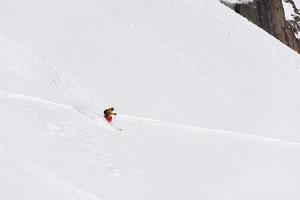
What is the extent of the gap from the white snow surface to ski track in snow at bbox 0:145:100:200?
26mm

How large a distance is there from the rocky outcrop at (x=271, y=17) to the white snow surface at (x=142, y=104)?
7490 millimetres

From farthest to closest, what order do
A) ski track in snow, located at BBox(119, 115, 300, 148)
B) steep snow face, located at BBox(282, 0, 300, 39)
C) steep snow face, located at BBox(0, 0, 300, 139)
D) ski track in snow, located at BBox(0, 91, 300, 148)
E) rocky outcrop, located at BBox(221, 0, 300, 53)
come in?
steep snow face, located at BBox(282, 0, 300, 39) < rocky outcrop, located at BBox(221, 0, 300, 53) < steep snow face, located at BBox(0, 0, 300, 139) < ski track in snow, located at BBox(119, 115, 300, 148) < ski track in snow, located at BBox(0, 91, 300, 148)

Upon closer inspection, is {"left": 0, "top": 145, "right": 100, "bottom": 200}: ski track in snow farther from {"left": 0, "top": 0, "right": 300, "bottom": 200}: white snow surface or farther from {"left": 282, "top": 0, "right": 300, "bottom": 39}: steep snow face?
{"left": 282, "top": 0, "right": 300, "bottom": 39}: steep snow face

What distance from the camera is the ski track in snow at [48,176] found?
988 centimetres

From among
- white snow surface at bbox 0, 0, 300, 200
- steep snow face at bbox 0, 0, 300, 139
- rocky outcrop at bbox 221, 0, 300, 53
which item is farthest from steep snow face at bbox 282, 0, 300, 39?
steep snow face at bbox 0, 0, 300, 139

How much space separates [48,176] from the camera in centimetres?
1006

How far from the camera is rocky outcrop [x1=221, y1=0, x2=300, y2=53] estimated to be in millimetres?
35250

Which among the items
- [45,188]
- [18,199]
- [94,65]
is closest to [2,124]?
[45,188]

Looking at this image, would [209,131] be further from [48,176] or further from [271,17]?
[271,17]

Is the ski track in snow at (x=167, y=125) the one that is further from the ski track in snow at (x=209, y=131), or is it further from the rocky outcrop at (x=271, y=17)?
the rocky outcrop at (x=271, y=17)

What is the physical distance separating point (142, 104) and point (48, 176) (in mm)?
7297

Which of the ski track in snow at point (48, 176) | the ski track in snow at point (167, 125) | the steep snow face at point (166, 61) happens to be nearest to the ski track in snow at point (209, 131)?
the ski track in snow at point (167, 125)

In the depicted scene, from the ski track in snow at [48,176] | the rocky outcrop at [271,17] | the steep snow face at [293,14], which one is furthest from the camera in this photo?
the steep snow face at [293,14]

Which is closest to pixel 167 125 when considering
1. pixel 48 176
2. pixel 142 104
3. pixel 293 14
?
pixel 142 104
